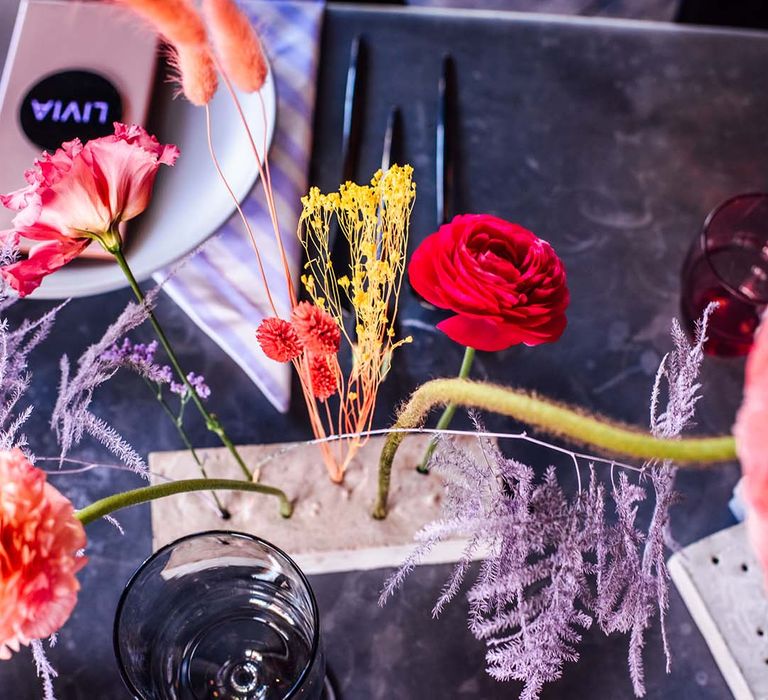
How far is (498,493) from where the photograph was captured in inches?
15.5

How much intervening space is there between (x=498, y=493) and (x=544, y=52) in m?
0.56

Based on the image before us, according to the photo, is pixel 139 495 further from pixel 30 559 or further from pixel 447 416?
pixel 447 416

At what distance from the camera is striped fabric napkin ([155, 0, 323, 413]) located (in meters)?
0.64

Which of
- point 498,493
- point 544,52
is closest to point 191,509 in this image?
point 498,493

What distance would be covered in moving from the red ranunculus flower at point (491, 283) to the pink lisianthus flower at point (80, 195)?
0.13 m

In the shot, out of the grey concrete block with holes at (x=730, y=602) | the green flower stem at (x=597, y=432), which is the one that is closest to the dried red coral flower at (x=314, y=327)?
the green flower stem at (x=597, y=432)

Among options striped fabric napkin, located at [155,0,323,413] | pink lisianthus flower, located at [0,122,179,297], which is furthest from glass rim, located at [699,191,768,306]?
pink lisianthus flower, located at [0,122,179,297]

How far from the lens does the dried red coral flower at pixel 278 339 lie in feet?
1.32

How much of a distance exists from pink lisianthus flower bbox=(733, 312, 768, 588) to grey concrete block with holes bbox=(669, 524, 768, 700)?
384 mm

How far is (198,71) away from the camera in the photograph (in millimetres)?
465

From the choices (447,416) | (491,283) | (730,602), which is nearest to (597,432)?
(491,283)

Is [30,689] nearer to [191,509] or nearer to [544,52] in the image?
[191,509]

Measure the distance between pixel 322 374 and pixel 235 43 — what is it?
188 mm

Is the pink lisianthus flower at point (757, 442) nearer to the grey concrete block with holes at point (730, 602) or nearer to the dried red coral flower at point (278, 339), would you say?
the dried red coral flower at point (278, 339)
